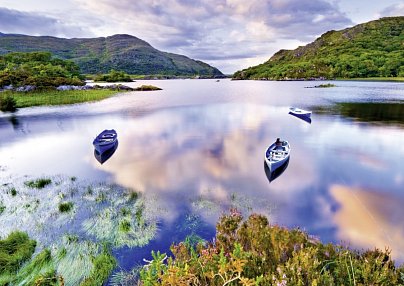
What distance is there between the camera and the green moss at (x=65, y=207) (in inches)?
577

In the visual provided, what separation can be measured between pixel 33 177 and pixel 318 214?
69.3ft

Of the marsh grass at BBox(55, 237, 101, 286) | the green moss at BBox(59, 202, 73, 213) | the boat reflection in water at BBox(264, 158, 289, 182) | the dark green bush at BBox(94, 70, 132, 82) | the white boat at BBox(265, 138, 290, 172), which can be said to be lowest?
the green moss at BBox(59, 202, 73, 213)

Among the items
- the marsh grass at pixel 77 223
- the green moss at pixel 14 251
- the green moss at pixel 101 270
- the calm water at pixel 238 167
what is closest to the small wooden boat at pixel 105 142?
the calm water at pixel 238 167

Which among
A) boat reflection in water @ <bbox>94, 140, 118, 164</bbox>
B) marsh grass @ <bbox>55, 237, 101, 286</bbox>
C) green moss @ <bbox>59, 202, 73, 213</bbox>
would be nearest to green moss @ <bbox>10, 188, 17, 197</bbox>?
green moss @ <bbox>59, 202, 73, 213</bbox>

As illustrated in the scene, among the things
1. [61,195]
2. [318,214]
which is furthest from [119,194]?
[318,214]

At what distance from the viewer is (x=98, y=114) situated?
173ft

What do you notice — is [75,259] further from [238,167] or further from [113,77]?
[113,77]

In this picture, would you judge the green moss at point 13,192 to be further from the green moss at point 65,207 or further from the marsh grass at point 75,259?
the marsh grass at point 75,259

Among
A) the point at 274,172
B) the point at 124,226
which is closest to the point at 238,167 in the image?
the point at 274,172

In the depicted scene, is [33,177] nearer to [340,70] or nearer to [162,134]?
[162,134]

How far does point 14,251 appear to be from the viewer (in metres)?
10.7

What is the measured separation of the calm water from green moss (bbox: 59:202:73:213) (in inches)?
171

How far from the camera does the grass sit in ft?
207

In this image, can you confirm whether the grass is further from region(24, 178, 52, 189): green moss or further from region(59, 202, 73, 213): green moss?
region(59, 202, 73, 213): green moss
